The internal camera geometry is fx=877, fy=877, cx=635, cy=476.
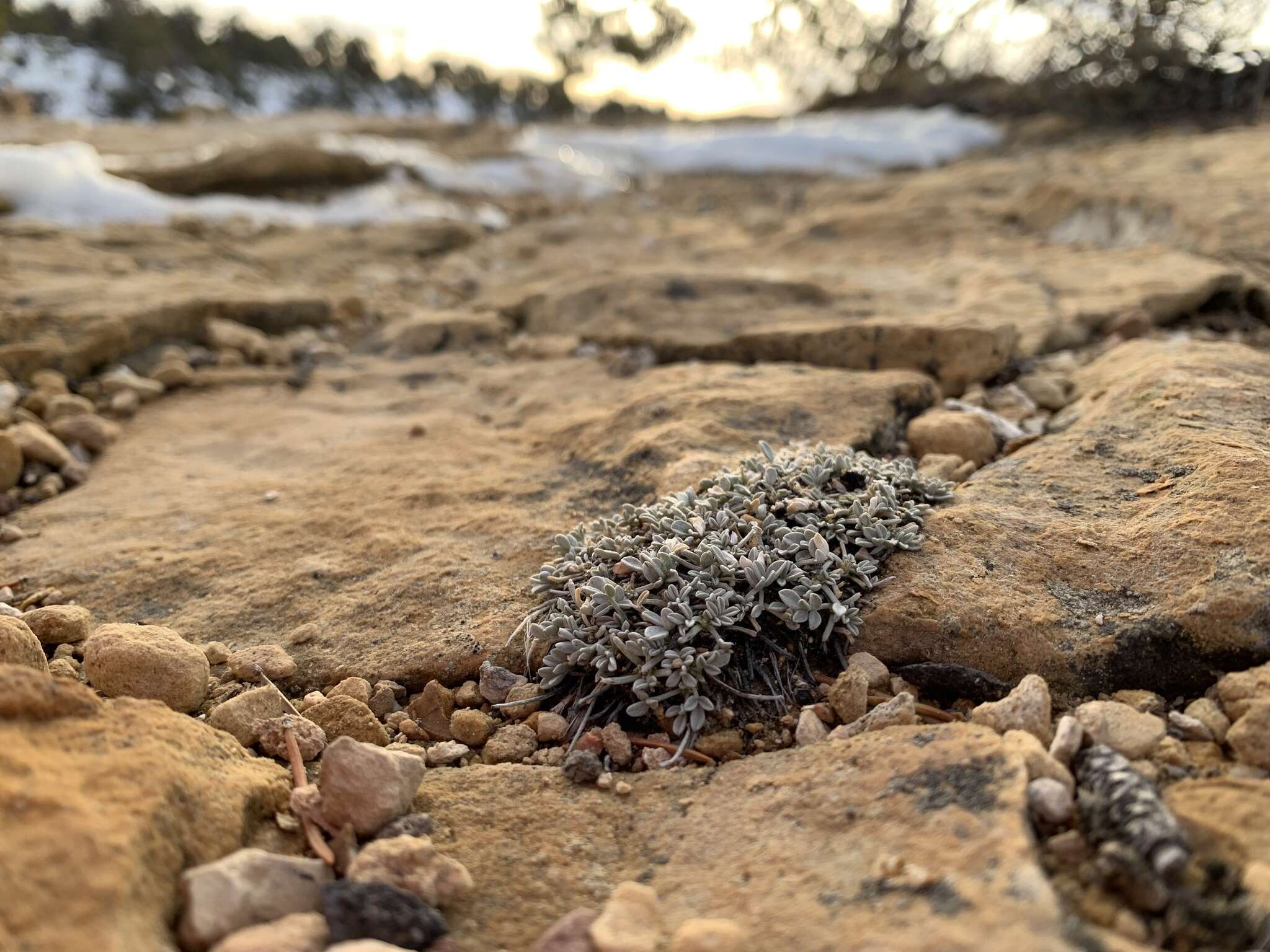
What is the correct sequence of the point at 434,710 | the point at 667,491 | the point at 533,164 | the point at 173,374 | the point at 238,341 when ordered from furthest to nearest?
the point at 533,164 < the point at 238,341 < the point at 173,374 < the point at 667,491 < the point at 434,710

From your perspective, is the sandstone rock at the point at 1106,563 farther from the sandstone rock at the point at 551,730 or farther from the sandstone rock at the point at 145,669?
the sandstone rock at the point at 145,669

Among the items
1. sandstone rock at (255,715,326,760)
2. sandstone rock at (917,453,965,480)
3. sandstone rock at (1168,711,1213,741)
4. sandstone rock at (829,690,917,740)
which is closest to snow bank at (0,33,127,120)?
sandstone rock at (255,715,326,760)

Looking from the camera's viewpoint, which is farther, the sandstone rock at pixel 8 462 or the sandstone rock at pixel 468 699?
the sandstone rock at pixel 8 462

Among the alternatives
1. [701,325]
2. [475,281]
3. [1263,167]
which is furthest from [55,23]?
[1263,167]

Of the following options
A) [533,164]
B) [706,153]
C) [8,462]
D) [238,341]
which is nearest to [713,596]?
[8,462]

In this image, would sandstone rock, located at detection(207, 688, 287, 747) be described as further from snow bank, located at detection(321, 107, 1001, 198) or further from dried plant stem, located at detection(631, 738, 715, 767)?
snow bank, located at detection(321, 107, 1001, 198)

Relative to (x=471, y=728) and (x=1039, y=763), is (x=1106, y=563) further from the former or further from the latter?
(x=471, y=728)

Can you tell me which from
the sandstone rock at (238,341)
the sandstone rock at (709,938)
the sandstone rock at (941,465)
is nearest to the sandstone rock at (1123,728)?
the sandstone rock at (709,938)
